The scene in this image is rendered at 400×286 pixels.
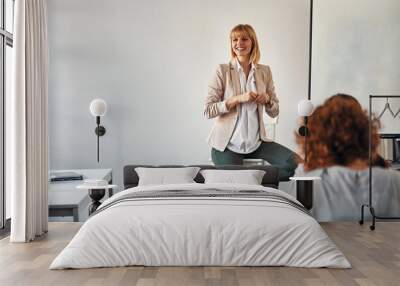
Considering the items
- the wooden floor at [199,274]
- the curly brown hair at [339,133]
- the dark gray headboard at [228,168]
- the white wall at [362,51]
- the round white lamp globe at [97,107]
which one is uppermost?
the white wall at [362,51]

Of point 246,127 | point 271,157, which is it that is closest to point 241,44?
point 246,127

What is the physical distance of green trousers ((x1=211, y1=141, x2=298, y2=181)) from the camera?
22.0 feet

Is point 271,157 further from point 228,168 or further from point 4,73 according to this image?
point 4,73

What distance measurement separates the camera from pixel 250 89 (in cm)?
677

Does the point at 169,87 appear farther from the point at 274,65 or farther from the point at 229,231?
the point at 229,231

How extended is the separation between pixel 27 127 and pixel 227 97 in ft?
7.79

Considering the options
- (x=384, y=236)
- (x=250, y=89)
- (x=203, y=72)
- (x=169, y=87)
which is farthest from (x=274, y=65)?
(x=384, y=236)

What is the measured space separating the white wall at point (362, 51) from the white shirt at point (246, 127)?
0.83 meters

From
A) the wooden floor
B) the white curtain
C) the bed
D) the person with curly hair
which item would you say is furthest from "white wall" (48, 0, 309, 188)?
the bed

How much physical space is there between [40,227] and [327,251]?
296cm

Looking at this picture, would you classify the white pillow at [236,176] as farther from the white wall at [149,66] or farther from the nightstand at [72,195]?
the nightstand at [72,195]

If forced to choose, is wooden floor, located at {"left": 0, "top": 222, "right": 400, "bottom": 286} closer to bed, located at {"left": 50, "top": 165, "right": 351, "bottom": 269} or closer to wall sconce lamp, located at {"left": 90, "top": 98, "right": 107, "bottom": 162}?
bed, located at {"left": 50, "top": 165, "right": 351, "bottom": 269}

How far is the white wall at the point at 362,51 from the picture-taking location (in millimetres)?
6918

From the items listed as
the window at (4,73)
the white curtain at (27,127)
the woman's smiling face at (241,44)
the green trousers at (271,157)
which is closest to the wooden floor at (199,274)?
the white curtain at (27,127)
